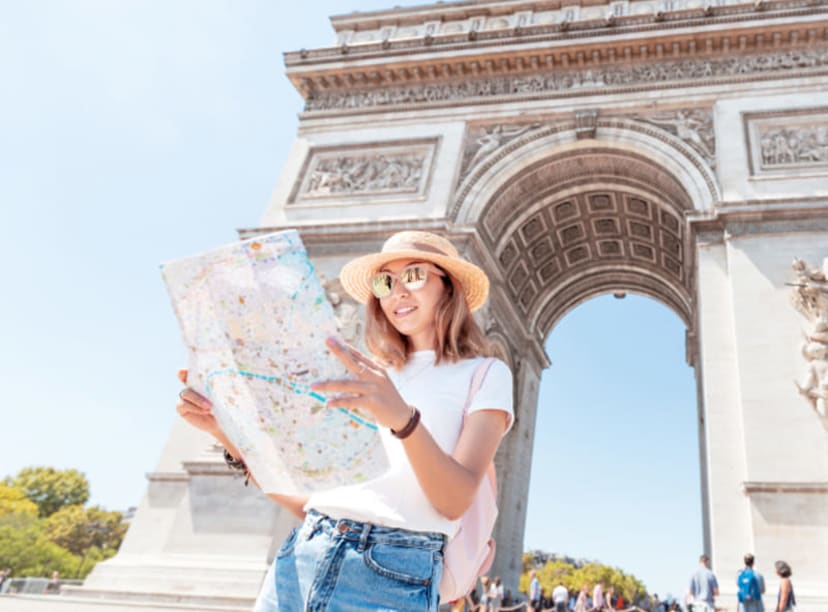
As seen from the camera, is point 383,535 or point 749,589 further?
point 749,589

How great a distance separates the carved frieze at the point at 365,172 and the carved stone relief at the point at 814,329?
7611mm

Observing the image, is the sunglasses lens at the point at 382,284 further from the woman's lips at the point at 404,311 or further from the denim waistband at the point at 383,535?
the denim waistband at the point at 383,535

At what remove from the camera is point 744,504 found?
8977 millimetres

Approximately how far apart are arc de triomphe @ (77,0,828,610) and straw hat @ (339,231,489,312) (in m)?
8.70

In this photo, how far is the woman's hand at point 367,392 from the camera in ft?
4.02

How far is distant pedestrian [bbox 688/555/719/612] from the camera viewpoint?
789 cm

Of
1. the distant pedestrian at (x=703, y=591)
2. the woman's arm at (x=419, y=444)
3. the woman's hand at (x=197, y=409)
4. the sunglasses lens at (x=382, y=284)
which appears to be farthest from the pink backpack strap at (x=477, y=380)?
the distant pedestrian at (x=703, y=591)

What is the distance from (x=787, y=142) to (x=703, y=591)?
8.91 meters

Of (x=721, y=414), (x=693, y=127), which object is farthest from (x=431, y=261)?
(x=693, y=127)

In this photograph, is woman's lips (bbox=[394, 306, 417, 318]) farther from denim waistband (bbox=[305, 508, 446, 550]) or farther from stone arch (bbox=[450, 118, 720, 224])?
stone arch (bbox=[450, 118, 720, 224])

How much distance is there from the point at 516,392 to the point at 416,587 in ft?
49.9

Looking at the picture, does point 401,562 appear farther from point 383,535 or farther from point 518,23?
point 518,23

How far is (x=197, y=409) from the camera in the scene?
1576 mm

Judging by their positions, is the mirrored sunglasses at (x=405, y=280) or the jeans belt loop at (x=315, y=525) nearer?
the jeans belt loop at (x=315, y=525)
